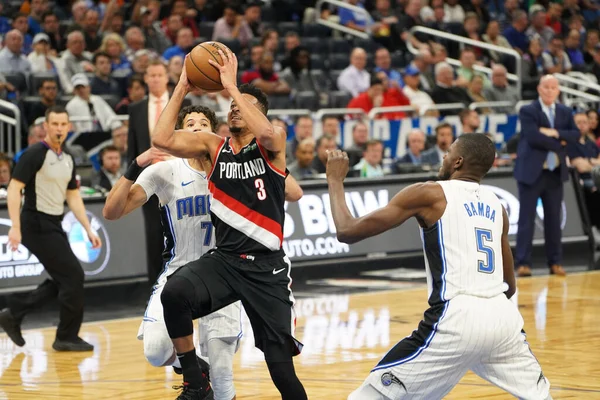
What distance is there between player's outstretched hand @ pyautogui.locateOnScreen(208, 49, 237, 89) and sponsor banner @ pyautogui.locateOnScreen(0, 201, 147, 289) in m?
5.62

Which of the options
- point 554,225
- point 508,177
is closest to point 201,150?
point 554,225

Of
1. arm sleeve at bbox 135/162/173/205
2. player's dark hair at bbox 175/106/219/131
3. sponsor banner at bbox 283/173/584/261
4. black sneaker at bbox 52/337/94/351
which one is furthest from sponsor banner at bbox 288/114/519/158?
→ arm sleeve at bbox 135/162/173/205

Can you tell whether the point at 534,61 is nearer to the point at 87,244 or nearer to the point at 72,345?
the point at 87,244

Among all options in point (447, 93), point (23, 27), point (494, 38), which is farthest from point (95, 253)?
point (494, 38)

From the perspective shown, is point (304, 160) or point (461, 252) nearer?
point (461, 252)

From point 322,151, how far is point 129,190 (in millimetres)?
7784

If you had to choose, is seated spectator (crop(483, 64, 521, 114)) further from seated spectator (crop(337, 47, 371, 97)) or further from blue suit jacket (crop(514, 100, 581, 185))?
blue suit jacket (crop(514, 100, 581, 185))

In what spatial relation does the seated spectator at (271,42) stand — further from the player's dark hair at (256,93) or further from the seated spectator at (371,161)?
the player's dark hair at (256,93)

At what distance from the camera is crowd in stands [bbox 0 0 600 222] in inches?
578

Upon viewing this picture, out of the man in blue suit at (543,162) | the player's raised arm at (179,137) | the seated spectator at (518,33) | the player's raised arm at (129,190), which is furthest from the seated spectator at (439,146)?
the player's raised arm at (179,137)

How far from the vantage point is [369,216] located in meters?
5.39

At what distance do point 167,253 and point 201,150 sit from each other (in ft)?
3.17

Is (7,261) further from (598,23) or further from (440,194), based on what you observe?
(598,23)

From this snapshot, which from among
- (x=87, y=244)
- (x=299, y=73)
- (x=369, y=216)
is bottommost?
(x=87, y=244)
